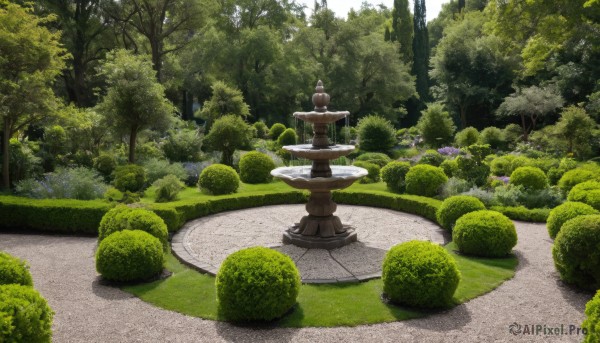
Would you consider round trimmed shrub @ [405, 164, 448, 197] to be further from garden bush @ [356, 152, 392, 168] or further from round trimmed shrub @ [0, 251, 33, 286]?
round trimmed shrub @ [0, 251, 33, 286]

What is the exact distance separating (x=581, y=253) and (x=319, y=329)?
16.4 feet

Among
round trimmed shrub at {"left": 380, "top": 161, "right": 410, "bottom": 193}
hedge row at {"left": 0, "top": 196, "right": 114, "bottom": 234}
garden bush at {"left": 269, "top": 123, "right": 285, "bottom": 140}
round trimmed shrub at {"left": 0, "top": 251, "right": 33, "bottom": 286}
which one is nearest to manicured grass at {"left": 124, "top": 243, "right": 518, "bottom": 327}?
round trimmed shrub at {"left": 0, "top": 251, "right": 33, "bottom": 286}

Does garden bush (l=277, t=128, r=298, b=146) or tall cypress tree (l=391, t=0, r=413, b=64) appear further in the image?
tall cypress tree (l=391, t=0, r=413, b=64)

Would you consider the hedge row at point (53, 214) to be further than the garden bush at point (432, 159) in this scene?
No

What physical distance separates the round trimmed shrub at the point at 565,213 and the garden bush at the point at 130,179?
13139 mm

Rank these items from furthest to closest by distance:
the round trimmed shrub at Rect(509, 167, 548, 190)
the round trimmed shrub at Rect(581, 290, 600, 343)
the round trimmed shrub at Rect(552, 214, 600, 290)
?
the round trimmed shrub at Rect(509, 167, 548, 190)
the round trimmed shrub at Rect(552, 214, 600, 290)
the round trimmed shrub at Rect(581, 290, 600, 343)

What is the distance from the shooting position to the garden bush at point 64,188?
15273mm

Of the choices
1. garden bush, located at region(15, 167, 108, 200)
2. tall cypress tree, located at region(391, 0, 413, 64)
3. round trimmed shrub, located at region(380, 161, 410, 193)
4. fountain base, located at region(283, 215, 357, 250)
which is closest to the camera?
fountain base, located at region(283, 215, 357, 250)

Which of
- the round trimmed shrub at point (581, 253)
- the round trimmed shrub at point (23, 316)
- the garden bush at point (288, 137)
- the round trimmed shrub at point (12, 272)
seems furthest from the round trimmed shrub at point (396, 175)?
the garden bush at point (288, 137)

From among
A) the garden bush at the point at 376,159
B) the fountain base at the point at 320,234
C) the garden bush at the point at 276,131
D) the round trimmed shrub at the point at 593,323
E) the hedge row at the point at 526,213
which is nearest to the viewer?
the round trimmed shrub at the point at 593,323

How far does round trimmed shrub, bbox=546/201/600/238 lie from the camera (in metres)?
11.2

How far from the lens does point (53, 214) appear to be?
13453 mm

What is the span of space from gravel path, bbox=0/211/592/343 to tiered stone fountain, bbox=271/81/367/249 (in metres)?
3.99

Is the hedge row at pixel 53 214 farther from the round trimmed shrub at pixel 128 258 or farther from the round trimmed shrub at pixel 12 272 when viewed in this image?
the round trimmed shrub at pixel 12 272
